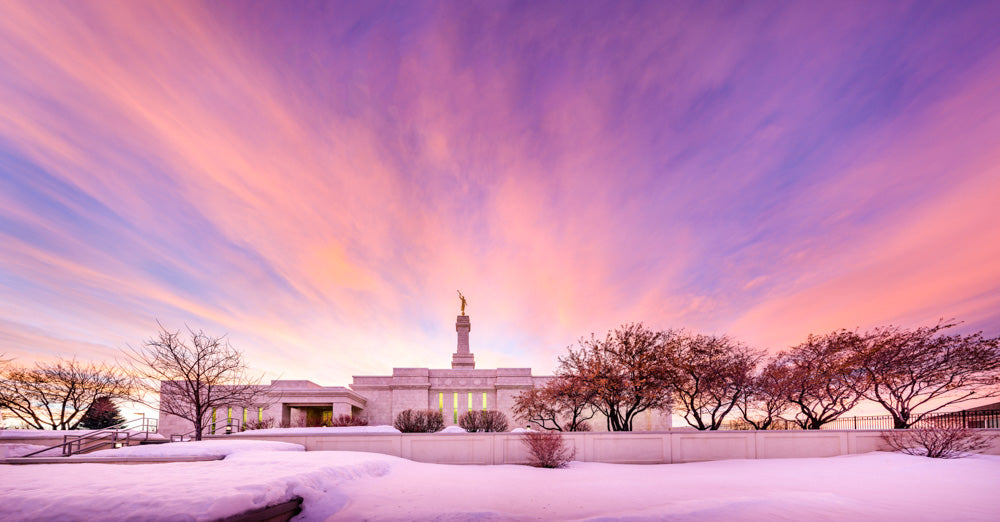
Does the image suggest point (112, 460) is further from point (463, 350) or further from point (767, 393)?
point (463, 350)

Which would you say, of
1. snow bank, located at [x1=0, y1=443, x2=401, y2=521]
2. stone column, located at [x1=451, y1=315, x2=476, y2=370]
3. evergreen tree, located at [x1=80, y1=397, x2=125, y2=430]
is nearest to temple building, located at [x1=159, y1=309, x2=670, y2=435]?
stone column, located at [x1=451, y1=315, x2=476, y2=370]

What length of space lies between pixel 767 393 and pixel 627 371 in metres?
8.59

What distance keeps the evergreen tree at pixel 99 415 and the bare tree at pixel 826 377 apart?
45.1 meters

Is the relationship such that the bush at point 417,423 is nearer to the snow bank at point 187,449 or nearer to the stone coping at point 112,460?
the snow bank at point 187,449

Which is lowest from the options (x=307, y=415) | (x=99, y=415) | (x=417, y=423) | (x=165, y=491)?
(x=307, y=415)

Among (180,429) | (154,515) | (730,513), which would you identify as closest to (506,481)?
(730,513)

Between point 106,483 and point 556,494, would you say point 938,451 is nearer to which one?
point 556,494

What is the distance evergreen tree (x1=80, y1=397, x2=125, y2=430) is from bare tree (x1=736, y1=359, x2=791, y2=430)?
42917 millimetres

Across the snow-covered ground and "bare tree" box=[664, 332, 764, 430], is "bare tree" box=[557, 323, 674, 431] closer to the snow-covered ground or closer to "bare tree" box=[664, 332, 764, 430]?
"bare tree" box=[664, 332, 764, 430]

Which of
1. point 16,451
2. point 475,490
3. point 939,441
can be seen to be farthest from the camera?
point 16,451

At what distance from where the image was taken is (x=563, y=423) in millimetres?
41250

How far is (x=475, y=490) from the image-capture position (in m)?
12.5

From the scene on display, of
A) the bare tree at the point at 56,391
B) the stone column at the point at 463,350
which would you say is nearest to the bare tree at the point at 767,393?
the stone column at the point at 463,350

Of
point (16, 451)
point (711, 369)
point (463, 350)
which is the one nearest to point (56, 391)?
point (16, 451)
